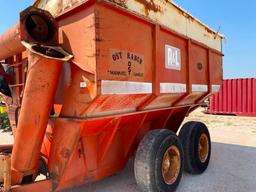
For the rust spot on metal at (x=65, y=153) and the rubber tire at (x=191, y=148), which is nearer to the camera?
the rust spot on metal at (x=65, y=153)

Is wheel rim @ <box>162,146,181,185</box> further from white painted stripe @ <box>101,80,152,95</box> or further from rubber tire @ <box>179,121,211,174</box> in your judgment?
white painted stripe @ <box>101,80,152,95</box>

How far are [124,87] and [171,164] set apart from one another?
5.00 ft

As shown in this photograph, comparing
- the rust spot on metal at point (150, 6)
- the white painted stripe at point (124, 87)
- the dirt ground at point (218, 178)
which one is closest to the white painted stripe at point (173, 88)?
the white painted stripe at point (124, 87)

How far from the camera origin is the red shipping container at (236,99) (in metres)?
14.9

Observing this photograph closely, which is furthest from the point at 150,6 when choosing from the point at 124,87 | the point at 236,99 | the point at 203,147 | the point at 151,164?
the point at 236,99

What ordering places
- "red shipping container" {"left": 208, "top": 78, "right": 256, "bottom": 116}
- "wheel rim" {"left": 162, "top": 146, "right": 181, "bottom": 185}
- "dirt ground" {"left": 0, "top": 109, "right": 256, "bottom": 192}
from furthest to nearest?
"red shipping container" {"left": 208, "top": 78, "right": 256, "bottom": 116} < "dirt ground" {"left": 0, "top": 109, "right": 256, "bottom": 192} < "wheel rim" {"left": 162, "top": 146, "right": 181, "bottom": 185}

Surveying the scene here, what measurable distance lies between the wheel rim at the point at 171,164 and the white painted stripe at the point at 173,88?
2.68 ft

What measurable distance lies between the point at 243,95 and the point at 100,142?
45.3 ft

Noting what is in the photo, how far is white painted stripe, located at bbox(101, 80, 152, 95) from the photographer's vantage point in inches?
106

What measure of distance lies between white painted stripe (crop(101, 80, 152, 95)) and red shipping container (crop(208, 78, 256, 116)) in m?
13.2

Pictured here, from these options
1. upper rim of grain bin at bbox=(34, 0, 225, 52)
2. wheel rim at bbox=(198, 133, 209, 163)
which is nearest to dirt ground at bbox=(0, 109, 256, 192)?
wheel rim at bbox=(198, 133, 209, 163)

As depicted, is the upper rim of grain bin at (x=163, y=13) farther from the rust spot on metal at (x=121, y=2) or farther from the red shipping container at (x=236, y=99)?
the red shipping container at (x=236, y=99)

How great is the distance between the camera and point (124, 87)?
296cm

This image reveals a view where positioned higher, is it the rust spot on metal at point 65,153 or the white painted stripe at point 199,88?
the white painted stripe at point 199,88
